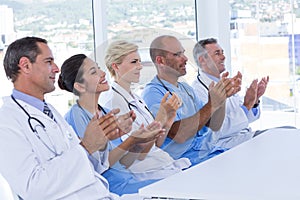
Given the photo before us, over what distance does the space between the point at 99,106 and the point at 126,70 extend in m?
0.22

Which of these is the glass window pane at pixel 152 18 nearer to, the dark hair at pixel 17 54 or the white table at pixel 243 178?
the dark hair at pixel 17 54

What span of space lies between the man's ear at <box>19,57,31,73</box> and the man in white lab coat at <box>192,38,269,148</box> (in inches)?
45.3

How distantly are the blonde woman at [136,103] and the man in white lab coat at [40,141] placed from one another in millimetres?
336

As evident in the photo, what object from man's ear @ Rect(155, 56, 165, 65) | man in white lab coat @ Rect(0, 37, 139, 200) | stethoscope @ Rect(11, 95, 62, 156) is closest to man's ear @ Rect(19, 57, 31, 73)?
man in white lab coat @ Rect(0, 37, 139, 200)

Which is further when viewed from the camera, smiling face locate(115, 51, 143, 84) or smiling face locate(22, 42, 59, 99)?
smiling face locate(115, 51, 143, 84)

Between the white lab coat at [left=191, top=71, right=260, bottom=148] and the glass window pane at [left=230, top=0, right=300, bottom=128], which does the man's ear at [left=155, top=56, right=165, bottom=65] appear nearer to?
the white lab coat at [left=191, top=71, right=260, bottom=148]

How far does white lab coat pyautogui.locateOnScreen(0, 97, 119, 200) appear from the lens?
2.01 meters

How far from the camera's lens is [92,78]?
104 inches

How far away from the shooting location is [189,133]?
10.0 ft

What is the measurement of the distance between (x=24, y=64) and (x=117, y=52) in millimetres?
606

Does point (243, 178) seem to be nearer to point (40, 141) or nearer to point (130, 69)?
point (40, 141)

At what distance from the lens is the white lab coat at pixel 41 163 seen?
2.01 m

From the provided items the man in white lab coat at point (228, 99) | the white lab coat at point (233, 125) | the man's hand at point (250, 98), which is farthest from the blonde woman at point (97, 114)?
the man's hand at point (250, 98)

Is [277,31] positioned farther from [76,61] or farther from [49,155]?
[49,155]
